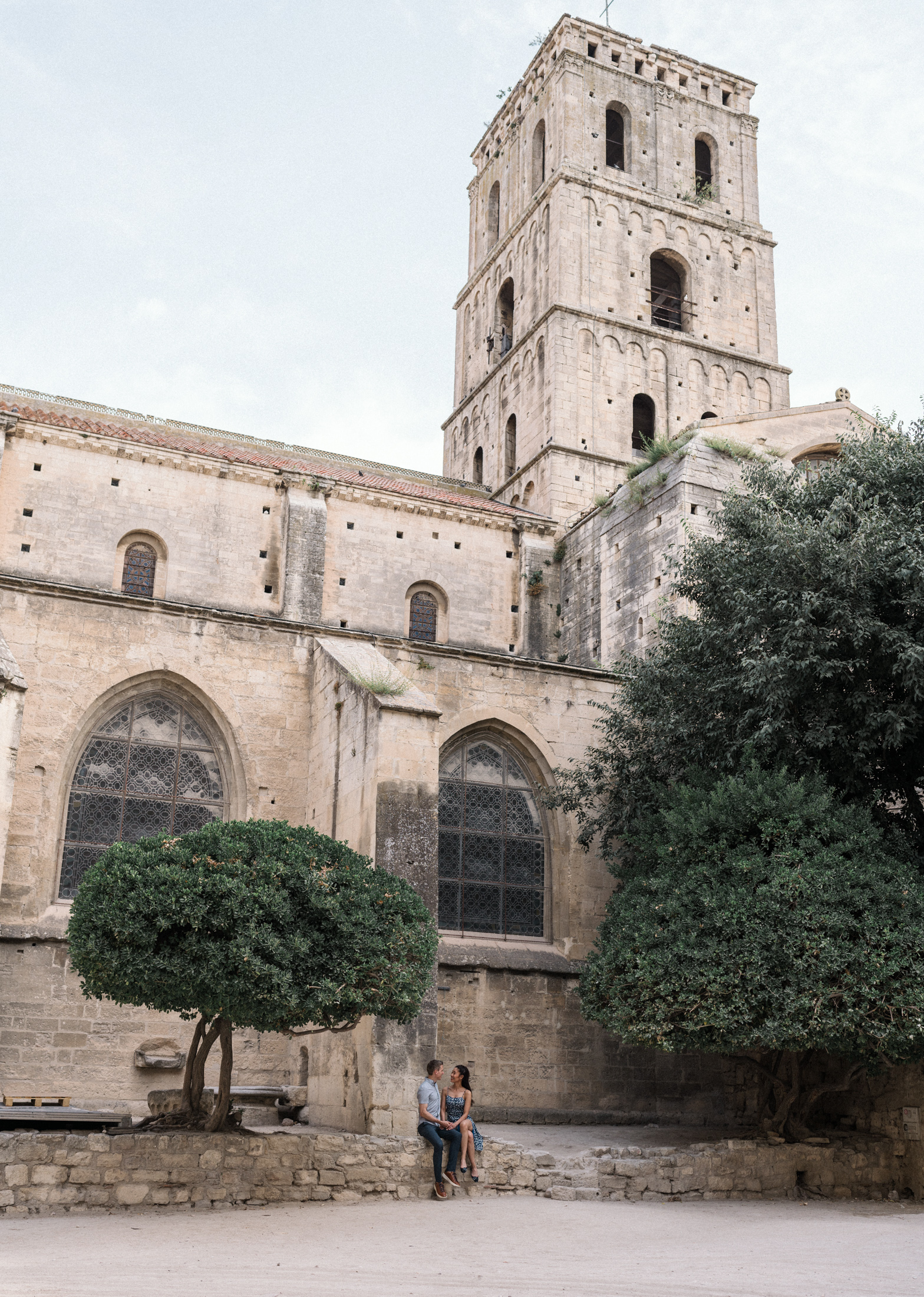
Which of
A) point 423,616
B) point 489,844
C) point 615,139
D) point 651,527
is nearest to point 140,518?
point 423,616

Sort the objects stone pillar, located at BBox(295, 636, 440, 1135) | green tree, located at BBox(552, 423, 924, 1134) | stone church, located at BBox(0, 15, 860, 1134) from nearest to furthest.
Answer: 1. green tree, located at BBox(552, 423, 924, 1134)
2. stone pillar, located at BBox(295, 636, 440, 1135)
3. stone church, located at BBox(0, 15, 860, 1134)

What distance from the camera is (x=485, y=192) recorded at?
1394 inches

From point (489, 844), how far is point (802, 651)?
16.6 ft

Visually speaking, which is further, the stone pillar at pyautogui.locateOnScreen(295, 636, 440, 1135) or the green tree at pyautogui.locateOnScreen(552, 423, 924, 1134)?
the stone pillar at pyautogui.locateOnScreen(295, 636, 440, 1135)

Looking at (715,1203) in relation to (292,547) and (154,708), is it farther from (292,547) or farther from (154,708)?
(292,547)

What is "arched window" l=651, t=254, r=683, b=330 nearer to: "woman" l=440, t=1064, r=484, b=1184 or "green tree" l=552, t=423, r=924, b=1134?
"green tree" l=552, t=423, r=924, b=1134

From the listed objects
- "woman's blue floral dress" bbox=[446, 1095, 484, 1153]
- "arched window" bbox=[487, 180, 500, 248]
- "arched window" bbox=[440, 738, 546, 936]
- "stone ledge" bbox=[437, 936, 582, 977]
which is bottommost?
"woman's blue floral dress" bbox=[446, 1095, 484, 1153]

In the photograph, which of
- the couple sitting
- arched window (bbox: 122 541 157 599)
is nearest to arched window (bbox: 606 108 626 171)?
arched window (bbox: 122 541 157 599)

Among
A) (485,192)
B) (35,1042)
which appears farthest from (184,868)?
(485,192)

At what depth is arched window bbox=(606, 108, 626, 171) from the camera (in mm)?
32156

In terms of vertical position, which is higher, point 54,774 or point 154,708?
point 154,708

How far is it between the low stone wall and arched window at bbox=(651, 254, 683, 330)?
886 inches

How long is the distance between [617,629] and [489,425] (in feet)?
35.8

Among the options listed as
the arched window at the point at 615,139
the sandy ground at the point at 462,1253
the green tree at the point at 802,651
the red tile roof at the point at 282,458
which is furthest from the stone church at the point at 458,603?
the sandy ground at the point at 462,1253
